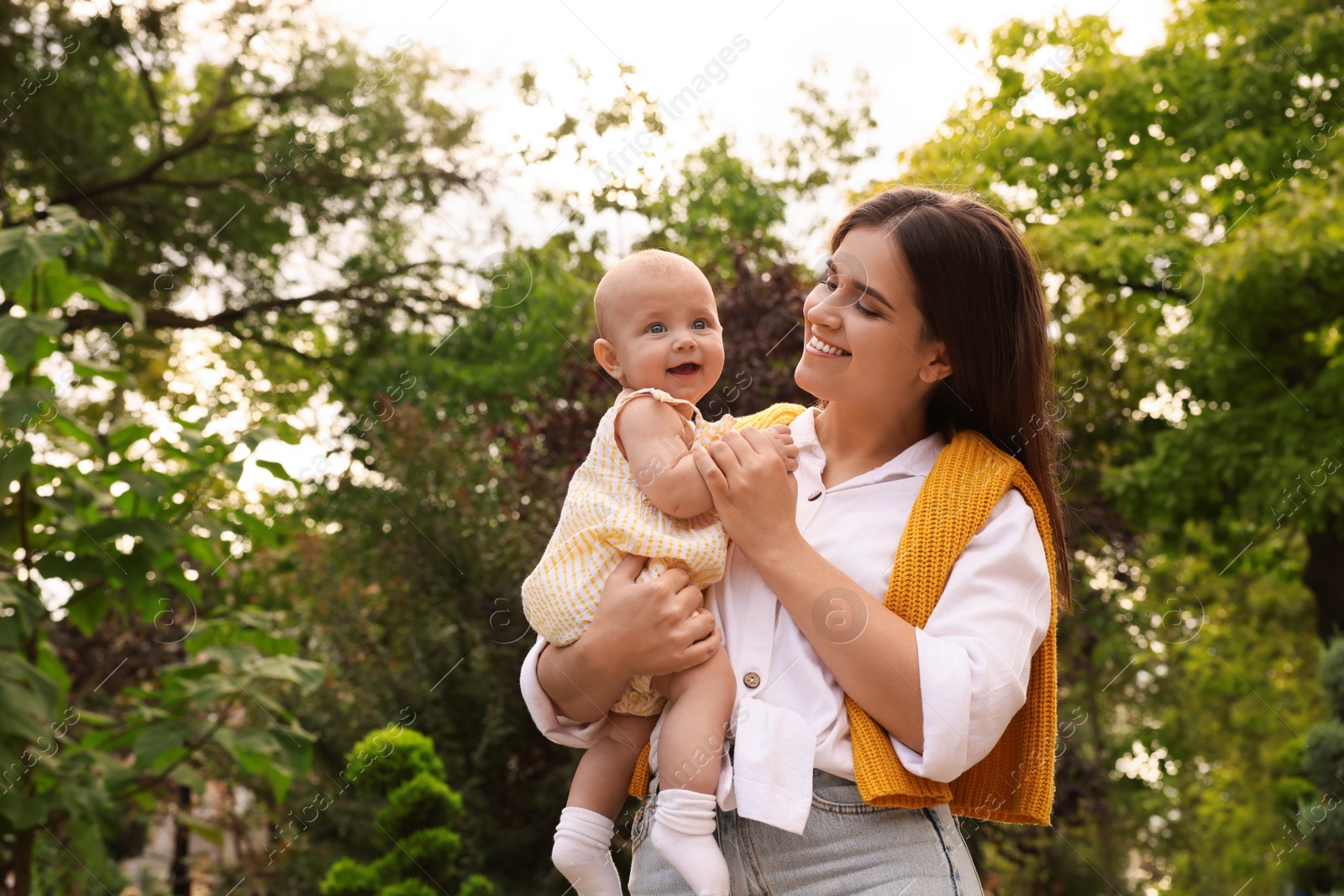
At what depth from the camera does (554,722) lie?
1945 mm

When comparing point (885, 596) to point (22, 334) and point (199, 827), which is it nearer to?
point (22, 334)

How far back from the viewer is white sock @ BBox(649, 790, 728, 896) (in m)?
1.62

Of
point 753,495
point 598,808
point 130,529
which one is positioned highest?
point 130,529

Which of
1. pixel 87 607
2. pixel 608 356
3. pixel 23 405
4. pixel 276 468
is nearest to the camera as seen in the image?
pixel 608 356

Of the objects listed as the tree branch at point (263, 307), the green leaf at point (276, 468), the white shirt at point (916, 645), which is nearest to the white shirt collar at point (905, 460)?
the white shirt at point (916, 645)

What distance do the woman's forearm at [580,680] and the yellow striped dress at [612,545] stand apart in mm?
46

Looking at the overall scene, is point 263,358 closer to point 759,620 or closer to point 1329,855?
point 1329,855

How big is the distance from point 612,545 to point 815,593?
417 millimetres

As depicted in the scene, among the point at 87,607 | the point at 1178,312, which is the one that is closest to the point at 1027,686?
the point at 87,607

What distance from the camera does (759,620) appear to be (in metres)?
1.81

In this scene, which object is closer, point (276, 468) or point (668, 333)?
point (668, 333)

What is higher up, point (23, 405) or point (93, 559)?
point (23, 405)

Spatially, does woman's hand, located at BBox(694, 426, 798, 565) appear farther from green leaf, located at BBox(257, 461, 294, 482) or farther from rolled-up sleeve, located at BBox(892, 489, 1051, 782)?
green leaf, located at BBox(257, 461, 294, 482)

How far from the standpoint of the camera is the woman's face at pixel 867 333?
1.80m
